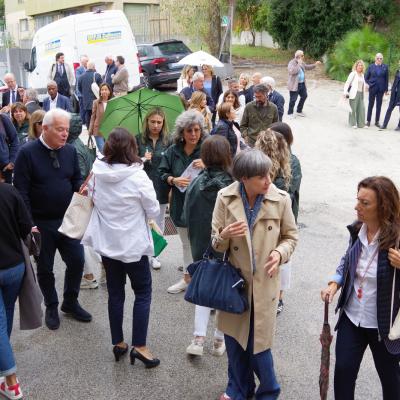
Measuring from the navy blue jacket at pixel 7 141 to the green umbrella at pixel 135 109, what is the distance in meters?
1.06

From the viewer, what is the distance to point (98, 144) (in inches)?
358

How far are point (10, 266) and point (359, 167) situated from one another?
853cm

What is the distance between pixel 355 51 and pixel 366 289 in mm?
20744

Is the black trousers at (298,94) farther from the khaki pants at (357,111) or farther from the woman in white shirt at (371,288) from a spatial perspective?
the woman in white shirt at (371,288)

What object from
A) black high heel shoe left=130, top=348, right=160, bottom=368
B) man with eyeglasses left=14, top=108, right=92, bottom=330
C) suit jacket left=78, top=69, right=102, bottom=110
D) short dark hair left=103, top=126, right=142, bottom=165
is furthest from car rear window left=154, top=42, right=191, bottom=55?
black high heel shoe left=130, top=348, right=160, bottom=368

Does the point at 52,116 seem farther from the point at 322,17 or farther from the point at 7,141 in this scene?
the point at 322,17

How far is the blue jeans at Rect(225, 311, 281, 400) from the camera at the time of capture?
340 centimetres

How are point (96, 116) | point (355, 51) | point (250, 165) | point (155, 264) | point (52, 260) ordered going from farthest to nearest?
point (355, 51) < point (96, 116) < point (155, 264) < point (52, 260) < point (250, 165)

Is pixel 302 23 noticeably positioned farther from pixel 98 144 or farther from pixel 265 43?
pixel 98 144

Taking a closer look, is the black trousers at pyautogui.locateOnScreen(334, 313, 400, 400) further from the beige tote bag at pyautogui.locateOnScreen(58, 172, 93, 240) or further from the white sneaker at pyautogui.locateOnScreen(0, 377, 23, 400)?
the white sneaker at pyautogui.locateOnScreen(0, 377, 23, 400)

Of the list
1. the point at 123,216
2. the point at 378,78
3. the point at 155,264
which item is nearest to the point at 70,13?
the point at 378,78

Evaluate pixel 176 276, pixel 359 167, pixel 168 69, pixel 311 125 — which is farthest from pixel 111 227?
pixel 168 69

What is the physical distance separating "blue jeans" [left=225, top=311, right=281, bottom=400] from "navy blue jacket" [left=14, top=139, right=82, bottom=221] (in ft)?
6.26

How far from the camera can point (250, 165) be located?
3.14 meters
